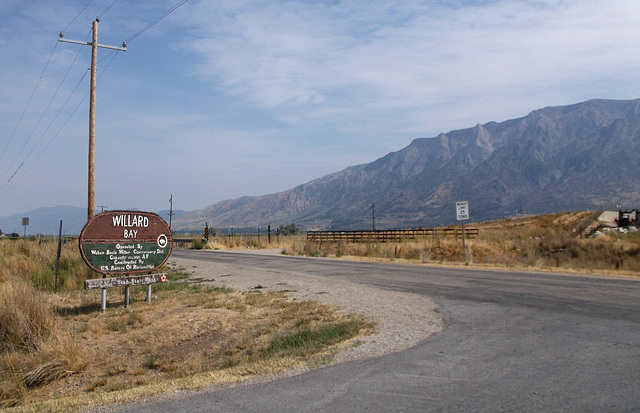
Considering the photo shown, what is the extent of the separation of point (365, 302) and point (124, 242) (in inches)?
224

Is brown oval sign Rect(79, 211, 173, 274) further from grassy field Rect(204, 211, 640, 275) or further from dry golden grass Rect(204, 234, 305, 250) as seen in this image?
dry golden grass Rect(204, 234, 305, 250)

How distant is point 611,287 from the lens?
13.3 m

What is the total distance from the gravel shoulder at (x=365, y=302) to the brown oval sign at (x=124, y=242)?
9.59 ft

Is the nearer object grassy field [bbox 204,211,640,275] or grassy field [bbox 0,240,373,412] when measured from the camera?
grassy field [bbox 0,240,373,412]

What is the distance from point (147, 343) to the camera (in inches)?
363

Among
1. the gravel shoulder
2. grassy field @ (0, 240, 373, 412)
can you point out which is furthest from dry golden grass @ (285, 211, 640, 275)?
grassy field @ (0, 240, 373, 412)

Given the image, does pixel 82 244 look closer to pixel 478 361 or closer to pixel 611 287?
pixel 478 361

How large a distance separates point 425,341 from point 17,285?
25.2 ft

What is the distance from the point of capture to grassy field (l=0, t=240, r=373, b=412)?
6668mm

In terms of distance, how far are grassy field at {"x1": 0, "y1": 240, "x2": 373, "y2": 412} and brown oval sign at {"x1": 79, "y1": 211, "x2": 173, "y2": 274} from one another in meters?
1.02

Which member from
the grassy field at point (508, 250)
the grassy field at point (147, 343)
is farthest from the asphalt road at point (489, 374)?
the grassy field at point (508, 250)

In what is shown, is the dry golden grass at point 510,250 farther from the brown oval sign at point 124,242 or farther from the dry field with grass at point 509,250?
the brown oval sign at point 124,242

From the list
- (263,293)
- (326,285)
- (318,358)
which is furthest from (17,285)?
(326,285)

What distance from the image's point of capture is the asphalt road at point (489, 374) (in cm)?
510
